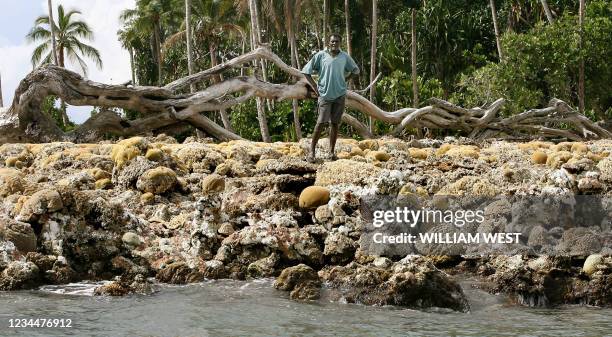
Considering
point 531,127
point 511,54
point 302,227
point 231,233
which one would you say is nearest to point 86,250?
point 231,233

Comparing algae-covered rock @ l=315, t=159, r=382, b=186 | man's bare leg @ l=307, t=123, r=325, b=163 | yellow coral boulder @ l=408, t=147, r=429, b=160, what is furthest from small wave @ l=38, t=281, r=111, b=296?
yellow coral boulder @ l=408, t=147, r=429, b=160

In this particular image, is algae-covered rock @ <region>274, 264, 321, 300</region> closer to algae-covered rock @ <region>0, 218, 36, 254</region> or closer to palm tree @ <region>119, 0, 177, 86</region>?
algae-covered rock @ <region>0, 218, 36, 254</region>

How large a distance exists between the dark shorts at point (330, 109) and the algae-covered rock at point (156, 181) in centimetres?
170

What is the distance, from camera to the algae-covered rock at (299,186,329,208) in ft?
26.5

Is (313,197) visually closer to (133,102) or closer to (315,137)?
(315,137)

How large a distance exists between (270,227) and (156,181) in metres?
1.66

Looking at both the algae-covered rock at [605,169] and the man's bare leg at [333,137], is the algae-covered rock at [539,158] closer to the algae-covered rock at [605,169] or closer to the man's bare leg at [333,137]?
the algae-covered rock at [605,169]

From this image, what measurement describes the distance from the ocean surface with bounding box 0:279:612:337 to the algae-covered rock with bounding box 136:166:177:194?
2.17 meters

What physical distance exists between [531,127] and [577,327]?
12.5 meters

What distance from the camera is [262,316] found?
572 centimetres

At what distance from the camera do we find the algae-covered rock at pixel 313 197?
318 inches

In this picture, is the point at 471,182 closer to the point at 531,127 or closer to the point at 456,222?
the point at 456,222

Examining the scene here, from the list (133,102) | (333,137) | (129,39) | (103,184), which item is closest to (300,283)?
(333,137)

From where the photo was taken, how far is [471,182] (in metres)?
8.46
